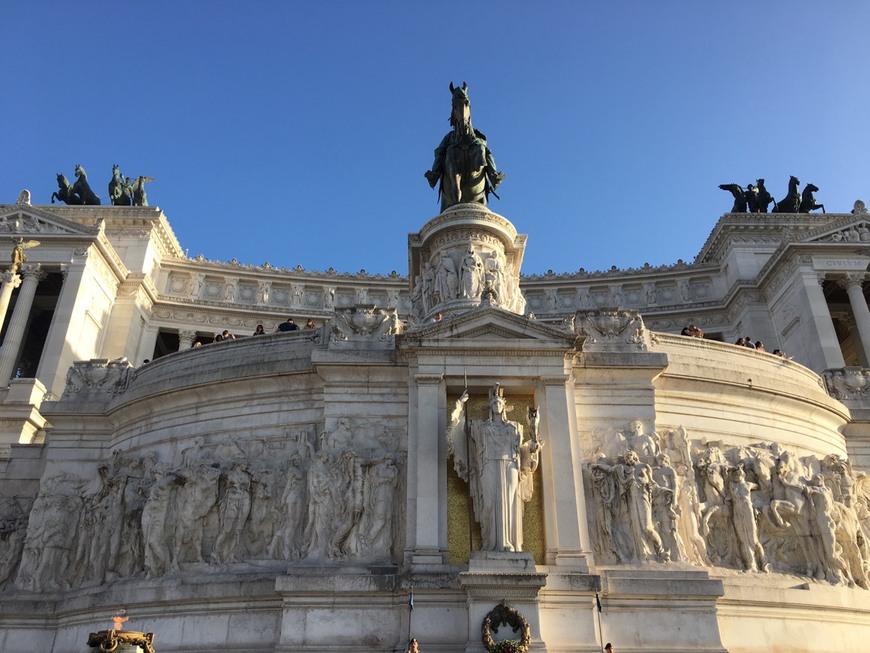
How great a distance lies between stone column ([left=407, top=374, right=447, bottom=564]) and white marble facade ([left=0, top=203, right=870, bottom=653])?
5 cm

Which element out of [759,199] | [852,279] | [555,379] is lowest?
[555,379]

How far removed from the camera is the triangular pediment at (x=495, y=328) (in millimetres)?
15359

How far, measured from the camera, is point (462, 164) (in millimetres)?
26031

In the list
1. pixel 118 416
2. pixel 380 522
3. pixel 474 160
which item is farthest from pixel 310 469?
pixel 474 160

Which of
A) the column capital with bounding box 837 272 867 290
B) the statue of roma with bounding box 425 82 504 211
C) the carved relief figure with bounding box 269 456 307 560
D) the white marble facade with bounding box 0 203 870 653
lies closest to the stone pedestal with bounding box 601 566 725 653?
the white marble facade with bounding box 0 203 870 653

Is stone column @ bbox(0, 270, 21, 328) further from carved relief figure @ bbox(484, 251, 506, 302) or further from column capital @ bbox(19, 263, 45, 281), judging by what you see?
carved relief figure @ bbox(484, 251, 506, 302)

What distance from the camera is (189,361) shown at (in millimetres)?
18547

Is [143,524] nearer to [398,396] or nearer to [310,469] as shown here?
[310,469]

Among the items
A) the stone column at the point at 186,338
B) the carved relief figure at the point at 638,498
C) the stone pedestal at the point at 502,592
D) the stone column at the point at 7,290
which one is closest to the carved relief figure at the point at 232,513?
the stone pedestal at the point at 502,592

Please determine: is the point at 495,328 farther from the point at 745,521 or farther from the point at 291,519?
the point at 745,521


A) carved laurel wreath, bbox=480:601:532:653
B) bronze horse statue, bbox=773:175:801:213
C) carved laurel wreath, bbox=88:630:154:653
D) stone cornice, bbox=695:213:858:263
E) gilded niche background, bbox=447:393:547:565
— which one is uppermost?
bronze horse statue, bbox=773:175:801:213

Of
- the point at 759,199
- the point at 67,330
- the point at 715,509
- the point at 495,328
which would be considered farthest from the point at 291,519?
the point at 759,199

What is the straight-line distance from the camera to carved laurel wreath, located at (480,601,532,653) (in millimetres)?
11992

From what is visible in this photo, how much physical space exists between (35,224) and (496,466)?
51353mm
